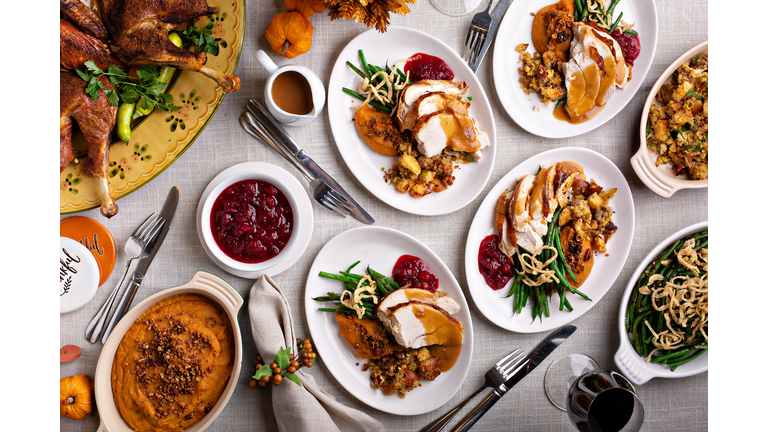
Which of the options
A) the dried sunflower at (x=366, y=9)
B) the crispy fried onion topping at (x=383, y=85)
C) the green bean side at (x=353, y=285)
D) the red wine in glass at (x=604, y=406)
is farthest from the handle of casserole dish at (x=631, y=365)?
the dried sunflower at (x=366, y=9)

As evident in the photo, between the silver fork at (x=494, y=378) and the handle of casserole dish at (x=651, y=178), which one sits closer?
the handle of casserole dish at (x=651, y=178)

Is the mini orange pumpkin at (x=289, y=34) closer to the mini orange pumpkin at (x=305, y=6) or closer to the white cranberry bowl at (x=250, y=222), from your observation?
the mini orange pumpkin at (x=305, y=6)

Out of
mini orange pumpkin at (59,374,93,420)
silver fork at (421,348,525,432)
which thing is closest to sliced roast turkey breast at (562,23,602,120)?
silver fork at (421,348,525,432)

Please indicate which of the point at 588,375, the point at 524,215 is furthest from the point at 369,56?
the point at 588,375

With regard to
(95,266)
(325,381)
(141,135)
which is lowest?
(325,381)

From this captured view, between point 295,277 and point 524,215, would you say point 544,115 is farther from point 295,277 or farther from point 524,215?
point 295,277

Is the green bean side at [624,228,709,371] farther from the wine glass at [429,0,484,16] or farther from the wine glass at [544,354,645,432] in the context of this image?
the wine glass at [429,0,484,16]
